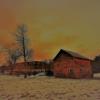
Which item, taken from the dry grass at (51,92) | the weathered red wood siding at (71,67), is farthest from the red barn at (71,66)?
the dry grass at (51,92)

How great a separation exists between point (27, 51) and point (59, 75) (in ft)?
82.6

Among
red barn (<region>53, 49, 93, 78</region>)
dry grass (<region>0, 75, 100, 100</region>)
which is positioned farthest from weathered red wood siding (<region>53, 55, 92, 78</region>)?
dry grass (<region>0, 75, 100, 100</region>)

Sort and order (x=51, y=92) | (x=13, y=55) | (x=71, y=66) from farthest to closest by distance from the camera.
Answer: (x=13, y=55) < (x=71, y=66) < (x=51, y=92)

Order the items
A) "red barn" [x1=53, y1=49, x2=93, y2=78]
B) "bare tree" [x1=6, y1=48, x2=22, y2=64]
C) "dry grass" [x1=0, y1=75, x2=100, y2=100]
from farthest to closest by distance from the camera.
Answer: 1. "bare tree" [x1=6, y1=48, x2=22, y2=64]
2. "red barn" [x1=53, y1=49, x2=93, y2=78]
3. "dry grass" [x1=0, y1=75, x2=100, y2=100]

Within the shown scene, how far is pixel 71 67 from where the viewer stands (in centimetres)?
3728

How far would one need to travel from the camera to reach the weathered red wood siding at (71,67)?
3694 cm

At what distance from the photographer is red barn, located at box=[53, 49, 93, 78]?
1454 inches

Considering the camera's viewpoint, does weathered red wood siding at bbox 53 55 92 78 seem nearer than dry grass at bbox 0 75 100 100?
No

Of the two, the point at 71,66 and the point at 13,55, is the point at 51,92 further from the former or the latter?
the point at 13,55

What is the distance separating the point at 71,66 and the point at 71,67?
7.4 inches

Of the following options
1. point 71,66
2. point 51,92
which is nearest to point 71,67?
point 71,66

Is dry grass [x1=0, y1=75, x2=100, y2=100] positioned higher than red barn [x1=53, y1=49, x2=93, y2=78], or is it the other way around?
red barn [x1=53, y1=49, x2=93, y2=78]

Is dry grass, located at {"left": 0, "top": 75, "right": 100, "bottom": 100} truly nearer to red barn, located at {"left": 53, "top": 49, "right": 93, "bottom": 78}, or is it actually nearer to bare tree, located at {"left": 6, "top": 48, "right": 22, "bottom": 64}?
red barn, located at {"left": 53, "top": 49, "right": 93, "bottom": 78}

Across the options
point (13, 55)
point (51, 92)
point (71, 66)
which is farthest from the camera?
point (13, 55)
